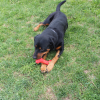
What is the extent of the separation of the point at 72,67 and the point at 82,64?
1.05 feet

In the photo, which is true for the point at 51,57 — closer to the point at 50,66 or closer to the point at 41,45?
the point at 50,66

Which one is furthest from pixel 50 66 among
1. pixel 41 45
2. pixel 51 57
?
pixel 41 45

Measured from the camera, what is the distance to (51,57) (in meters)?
3.02

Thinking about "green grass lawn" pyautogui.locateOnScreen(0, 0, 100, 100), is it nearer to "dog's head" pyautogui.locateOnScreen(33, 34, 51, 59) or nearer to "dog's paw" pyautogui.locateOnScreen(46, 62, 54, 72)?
"dog's paw" pyautogui.locateOnScreen(46, 62, 54, 72)

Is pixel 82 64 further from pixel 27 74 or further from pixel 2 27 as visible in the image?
pixel 2 27

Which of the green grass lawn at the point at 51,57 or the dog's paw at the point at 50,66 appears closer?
the green grass lawn at the point at 51,57

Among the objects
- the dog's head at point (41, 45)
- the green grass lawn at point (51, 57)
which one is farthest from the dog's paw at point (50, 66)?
the dog's head at point (41, 45)

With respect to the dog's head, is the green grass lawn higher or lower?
lower

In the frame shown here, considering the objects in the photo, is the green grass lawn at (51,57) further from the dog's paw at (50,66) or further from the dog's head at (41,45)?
the dog's head at (41,45)

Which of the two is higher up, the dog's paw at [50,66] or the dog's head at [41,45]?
the dog's head at [41,45]

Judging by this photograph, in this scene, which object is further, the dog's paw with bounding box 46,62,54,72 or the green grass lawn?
the dog's paw with bounding box 46,62,54,72

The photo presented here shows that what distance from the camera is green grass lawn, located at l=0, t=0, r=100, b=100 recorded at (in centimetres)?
218

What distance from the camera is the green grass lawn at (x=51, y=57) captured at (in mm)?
2178

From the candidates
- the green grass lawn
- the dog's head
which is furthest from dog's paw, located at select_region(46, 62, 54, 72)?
the dog's head
